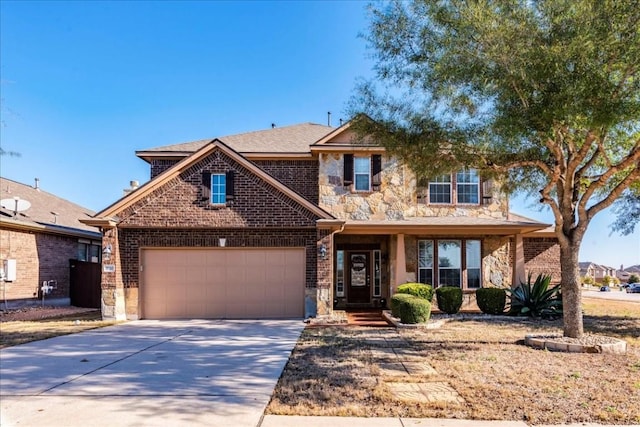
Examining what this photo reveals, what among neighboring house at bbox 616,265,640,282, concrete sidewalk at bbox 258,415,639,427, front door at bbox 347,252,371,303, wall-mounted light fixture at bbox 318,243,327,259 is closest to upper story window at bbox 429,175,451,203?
front door at bbox 347,252,371,303

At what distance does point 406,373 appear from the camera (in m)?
7.25

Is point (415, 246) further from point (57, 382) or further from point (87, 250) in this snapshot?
point (87, 250)

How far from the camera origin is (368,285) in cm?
1722

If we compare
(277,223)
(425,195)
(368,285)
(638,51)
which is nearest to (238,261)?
(277,223)

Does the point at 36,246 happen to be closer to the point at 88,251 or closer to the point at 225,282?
the point at 88,251

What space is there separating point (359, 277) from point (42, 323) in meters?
10.1

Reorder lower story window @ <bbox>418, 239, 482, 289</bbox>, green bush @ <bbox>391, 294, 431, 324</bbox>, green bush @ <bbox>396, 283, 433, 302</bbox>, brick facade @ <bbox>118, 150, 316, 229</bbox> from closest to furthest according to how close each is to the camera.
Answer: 1. green bush @ <bbox>391, 294, 431, 324</bbox>
2. brick facade @ <bbox>118, 150, 316, 229</bbox>
3. green bush @ <bbox>396, 283, 433, 302</bbox>
4. lower story window @ <bbox>418, 239, 482, 289</bbox>

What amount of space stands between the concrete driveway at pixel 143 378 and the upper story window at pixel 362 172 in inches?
269

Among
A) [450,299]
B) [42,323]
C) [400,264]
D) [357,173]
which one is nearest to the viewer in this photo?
[42,323]

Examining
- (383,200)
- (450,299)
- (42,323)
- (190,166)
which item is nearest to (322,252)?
(383,200)

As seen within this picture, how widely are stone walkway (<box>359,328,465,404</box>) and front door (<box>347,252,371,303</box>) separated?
6.38 m

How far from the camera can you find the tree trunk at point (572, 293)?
962cm

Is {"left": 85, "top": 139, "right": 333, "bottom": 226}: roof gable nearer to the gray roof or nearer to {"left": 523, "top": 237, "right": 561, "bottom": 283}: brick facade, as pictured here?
the gray roof

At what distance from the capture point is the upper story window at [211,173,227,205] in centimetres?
1383
